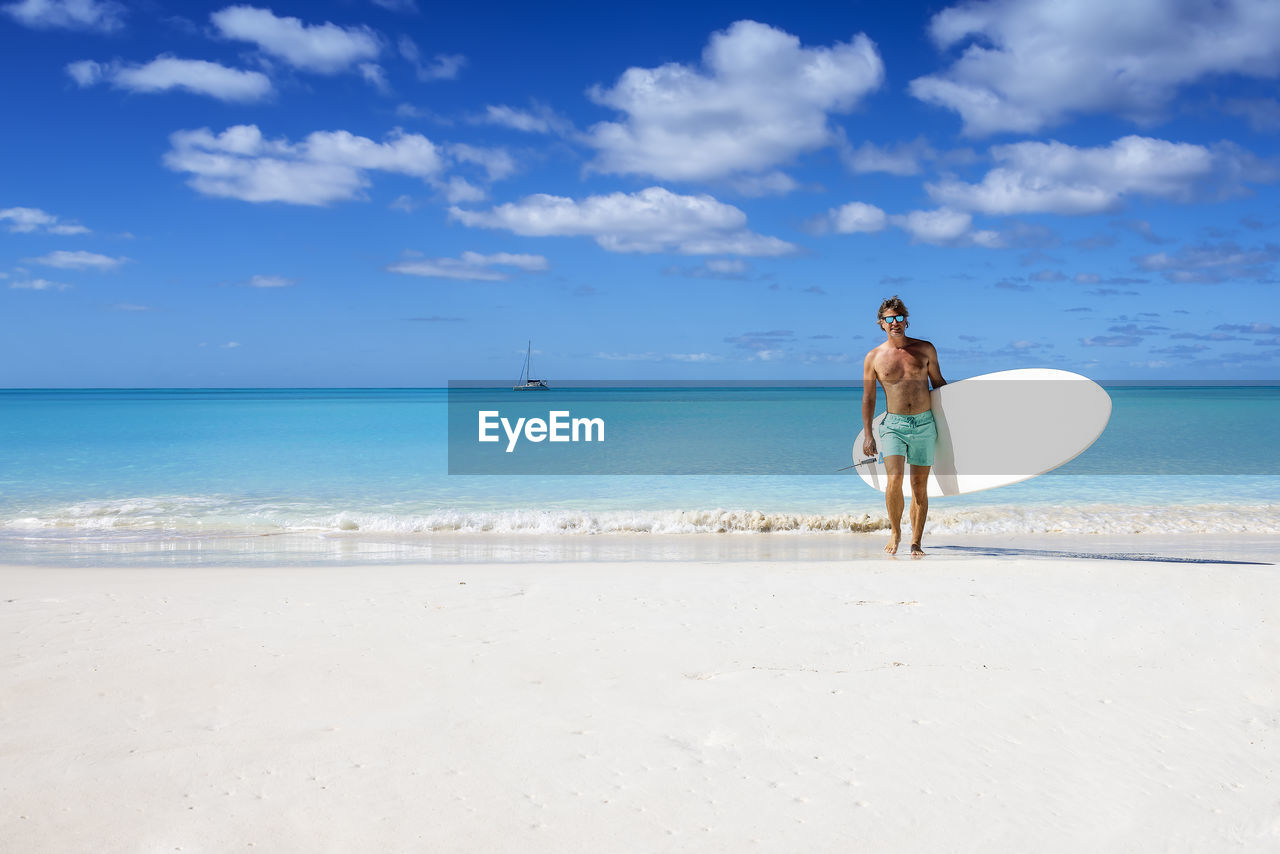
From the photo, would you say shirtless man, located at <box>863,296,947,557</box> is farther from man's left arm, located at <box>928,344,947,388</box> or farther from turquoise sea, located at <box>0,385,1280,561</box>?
turquoise sea, located at <box>0,385,1280,561</box>

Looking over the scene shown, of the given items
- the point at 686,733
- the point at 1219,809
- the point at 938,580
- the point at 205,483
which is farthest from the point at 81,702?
the point at 205,483

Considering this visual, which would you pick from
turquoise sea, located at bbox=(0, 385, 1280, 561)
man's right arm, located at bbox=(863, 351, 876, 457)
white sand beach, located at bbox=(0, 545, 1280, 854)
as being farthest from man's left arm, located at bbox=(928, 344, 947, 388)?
white sand beach, located at bbox=(0, 545, 1280, 854)

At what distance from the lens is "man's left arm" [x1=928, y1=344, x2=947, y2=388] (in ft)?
21.4

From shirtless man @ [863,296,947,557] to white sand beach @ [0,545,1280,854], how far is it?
68.8 inches

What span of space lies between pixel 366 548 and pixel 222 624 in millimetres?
3632

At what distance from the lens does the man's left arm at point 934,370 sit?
6523mm

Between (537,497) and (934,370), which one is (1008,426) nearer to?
(934,370)

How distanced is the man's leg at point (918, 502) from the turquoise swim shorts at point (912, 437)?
0.25ft

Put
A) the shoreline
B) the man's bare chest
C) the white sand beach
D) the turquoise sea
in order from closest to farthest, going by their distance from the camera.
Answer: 1. the white sand beach
2. the man's bare chest
3. the shoreline
4. the turquoise sea

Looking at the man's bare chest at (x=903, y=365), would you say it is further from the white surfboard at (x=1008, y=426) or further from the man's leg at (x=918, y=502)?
the man's leg at (x=918, y=502)

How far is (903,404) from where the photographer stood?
6.49 meters

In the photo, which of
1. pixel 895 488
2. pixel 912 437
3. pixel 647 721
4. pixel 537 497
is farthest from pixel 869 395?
pixel 537 497

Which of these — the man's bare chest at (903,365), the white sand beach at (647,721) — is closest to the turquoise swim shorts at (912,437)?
the man's bare chest at (903,365)

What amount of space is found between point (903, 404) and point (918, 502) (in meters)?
0.80
